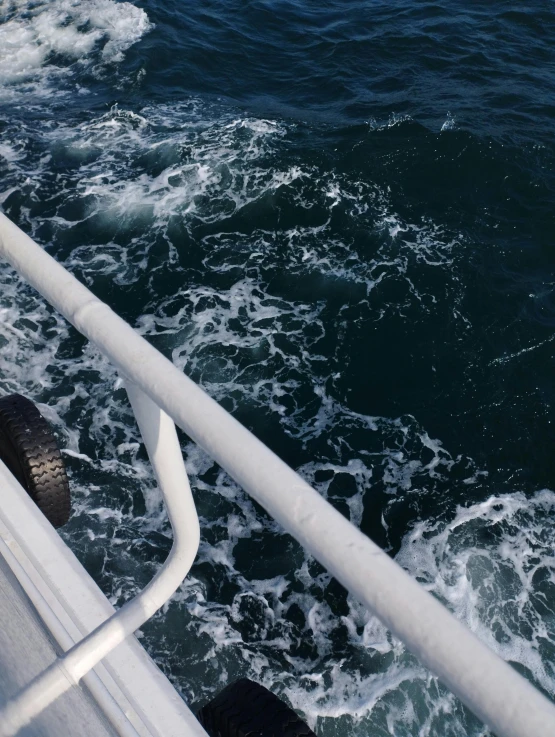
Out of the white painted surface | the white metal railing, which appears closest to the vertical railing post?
the white metal railing

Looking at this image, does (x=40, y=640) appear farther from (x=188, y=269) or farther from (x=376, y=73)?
Result: (x=376, y=73)

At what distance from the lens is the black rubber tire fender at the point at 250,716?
2.72 m

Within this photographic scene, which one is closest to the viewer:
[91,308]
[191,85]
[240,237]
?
[91,308]

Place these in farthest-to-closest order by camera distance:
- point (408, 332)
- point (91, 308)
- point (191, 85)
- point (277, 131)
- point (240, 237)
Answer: point (191, 85) < point (277, 131) < point (240, 237) < point (408, 332) < point (91, 308)

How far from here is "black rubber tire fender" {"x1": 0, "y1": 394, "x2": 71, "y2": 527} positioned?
382cm

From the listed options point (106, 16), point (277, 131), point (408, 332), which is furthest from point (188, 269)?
point (106, 16)

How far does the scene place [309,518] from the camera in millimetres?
1325

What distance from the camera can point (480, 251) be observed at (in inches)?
417

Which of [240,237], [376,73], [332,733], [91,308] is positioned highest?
[91,308]

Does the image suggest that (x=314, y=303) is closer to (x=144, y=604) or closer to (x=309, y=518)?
(x=144, y=604)

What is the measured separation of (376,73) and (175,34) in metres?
5.31

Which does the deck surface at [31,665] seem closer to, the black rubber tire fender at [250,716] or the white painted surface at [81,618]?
the white painted surface at [81,618]

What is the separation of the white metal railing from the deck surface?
93cm

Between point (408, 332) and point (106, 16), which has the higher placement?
point (106, 16)
